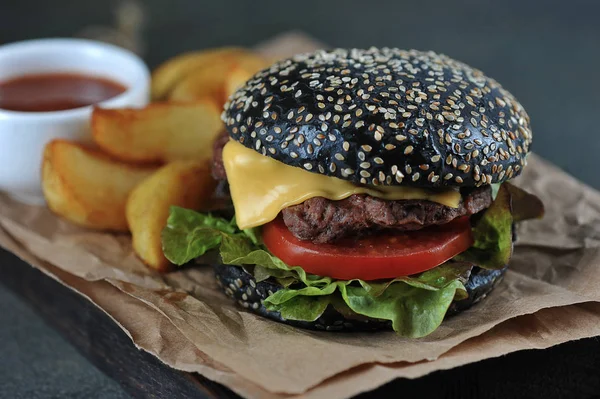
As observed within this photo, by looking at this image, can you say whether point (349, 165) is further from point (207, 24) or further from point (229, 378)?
point (207, 24)

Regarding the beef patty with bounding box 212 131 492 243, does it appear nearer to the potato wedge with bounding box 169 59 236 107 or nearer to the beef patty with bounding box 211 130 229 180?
the beef patty with bounding box 211 130 229 180

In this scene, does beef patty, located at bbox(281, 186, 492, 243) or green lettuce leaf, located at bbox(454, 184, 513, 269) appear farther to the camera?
green lettuce leaf, located at bbox(454, 184, 513, 269)

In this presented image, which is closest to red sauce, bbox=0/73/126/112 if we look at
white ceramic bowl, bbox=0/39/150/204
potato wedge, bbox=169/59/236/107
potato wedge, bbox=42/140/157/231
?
white ceramic bowl, bbox=0/39/150/204

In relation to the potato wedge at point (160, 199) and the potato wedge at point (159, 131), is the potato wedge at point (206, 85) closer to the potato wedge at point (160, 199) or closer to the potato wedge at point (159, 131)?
the potato wedge at point (159, 131)

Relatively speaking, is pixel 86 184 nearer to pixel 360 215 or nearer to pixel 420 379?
pixel 360 215

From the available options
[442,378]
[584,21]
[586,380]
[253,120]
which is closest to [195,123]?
[253,120]

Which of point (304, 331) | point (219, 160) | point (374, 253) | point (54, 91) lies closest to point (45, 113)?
point (54, 91)

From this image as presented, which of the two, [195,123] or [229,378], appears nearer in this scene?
[229,378]

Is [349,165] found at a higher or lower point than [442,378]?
higher
